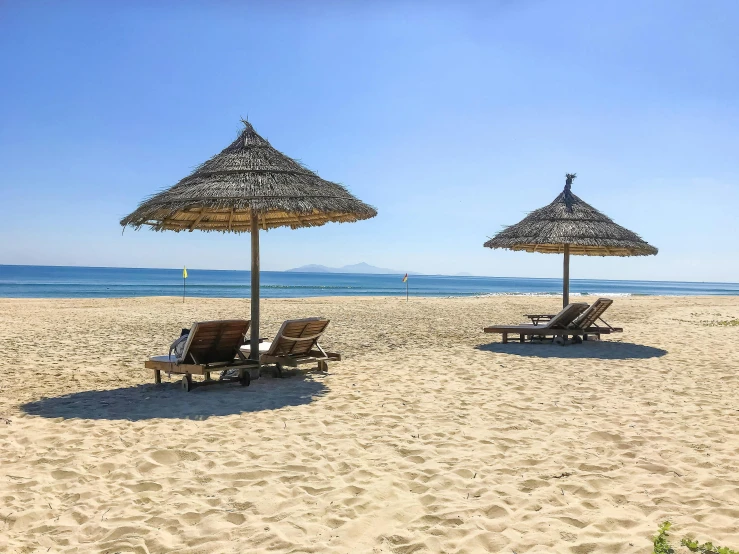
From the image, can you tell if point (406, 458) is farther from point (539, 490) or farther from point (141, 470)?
point (141, 470)

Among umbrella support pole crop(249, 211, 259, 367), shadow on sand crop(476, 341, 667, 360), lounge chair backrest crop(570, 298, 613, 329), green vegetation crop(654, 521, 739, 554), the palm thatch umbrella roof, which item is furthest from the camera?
lounge chair backrest crop(570, 298, 613, 329)

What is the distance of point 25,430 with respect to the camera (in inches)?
183

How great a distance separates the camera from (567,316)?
9922mm

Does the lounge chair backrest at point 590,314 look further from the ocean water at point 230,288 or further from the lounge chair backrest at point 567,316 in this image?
the ocean water at point 230,288

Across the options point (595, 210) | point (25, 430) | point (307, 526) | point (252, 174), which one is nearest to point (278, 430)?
point (307, 526)

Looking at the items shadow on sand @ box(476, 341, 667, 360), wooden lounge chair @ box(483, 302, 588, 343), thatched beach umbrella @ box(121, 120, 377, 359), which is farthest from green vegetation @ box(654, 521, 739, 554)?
wooden lounge chair @ box(483, 302, 588, 343)

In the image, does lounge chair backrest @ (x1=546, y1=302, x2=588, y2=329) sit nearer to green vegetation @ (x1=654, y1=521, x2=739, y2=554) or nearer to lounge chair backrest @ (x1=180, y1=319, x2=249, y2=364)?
lounge chair backrest @ (x1=180, y1=319, x2=249, y2=364)

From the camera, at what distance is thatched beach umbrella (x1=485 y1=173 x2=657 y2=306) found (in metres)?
10.5

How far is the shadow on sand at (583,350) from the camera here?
8820 millimetres

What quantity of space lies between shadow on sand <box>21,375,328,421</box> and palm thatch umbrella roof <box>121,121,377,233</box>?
1.96 metres

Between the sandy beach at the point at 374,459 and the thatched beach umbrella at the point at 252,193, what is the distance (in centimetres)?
196

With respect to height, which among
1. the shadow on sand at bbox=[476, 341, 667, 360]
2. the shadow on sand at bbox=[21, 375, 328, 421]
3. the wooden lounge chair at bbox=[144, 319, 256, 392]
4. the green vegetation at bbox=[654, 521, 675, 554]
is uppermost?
the wooden lounge chair at bbox=[144, 319, 256, 392]

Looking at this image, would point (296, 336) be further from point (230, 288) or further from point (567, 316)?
point (230, 288)

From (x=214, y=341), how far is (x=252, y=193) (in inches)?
65.2
